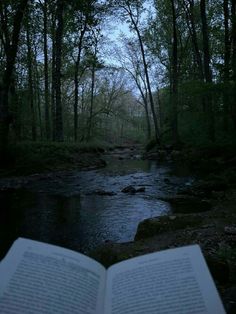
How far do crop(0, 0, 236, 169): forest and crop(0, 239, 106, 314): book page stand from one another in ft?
35.8

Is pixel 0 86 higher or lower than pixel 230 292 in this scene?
higher

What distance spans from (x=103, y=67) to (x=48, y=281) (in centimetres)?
2714

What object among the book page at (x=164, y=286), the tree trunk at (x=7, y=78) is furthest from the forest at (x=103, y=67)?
the book page at (x=164, y=286)

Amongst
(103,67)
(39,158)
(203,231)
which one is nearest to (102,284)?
(203,231)

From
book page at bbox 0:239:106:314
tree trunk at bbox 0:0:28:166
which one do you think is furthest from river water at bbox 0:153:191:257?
book page at bbox 0:239:106:314

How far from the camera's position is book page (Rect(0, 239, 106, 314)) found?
6.11ft

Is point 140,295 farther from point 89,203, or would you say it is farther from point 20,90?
point 20,90

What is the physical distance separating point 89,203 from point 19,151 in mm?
6700

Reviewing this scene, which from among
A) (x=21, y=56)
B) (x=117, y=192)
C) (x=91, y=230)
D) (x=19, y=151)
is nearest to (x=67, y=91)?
(x=21, y=56)

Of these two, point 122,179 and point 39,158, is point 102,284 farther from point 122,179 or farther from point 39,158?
point 39,158

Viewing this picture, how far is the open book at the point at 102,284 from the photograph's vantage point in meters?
1.86

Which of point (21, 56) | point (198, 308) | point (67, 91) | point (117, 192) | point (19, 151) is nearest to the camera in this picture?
point (198, 308)

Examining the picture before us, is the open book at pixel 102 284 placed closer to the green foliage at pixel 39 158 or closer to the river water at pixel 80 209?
the river water at pixel 80 209

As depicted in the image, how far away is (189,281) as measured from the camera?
A: 1965 mm
